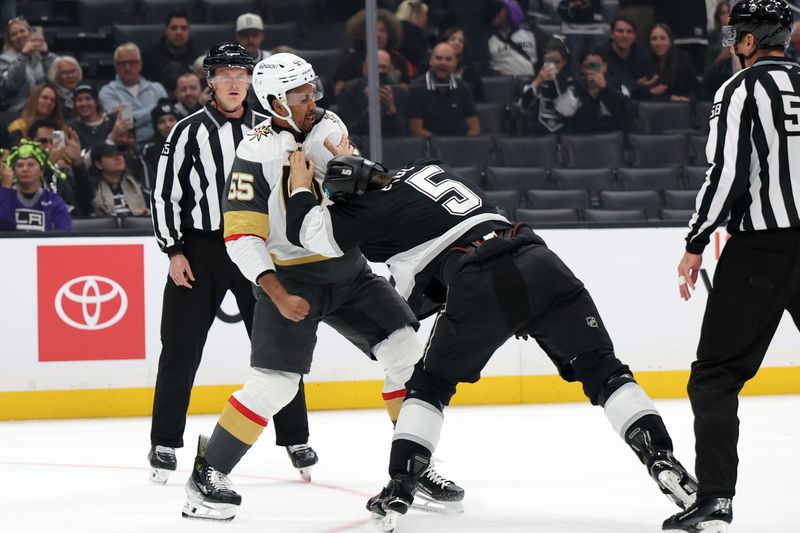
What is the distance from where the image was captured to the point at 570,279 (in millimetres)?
3162

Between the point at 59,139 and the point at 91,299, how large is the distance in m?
1.10

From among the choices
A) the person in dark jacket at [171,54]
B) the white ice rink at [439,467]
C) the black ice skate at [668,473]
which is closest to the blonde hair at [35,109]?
the person in dark jacket at [171,54]

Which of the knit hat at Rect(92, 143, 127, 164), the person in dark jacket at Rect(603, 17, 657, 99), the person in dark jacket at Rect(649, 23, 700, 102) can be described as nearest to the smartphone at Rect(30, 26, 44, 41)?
the knit hat at Rect(92, 143, 127, 164)

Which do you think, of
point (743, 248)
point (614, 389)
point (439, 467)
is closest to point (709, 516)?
point (614, 389)

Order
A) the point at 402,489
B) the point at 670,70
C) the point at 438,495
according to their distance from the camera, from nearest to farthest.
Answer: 1. the point at 402,489
2. the point at 438,495
3. the point at 670,70

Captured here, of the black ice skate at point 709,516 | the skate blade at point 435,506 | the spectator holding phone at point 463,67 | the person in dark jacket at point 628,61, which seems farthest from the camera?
the person in dark jacket at point 628,61

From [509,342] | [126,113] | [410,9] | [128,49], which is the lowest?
[509,342]

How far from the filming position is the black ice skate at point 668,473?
3039 mm

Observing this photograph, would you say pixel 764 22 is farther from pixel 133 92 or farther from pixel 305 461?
pixel 133 92

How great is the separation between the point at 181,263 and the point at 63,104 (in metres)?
2.99

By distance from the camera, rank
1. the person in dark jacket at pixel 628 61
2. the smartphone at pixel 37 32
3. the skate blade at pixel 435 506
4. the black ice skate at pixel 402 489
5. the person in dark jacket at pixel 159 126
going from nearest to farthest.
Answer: the black ice skate at pixel 402 489
the skate blade at pixel 435 506
the person in dark jacket at pixel 159 126
the smartphone at pixel 37 32
the person in dark jacket at pixel 628 61

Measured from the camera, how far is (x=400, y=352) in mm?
3727

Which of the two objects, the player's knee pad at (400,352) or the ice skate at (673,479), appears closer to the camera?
the ice skate at (673,479)

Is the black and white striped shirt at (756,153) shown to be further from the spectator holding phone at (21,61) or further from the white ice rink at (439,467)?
the spectator holding phone at (21,61)
